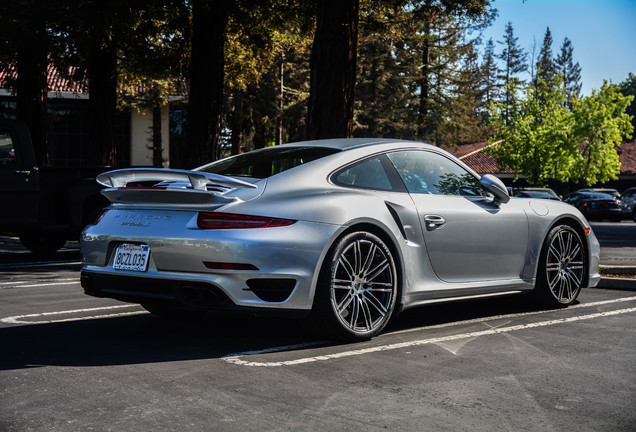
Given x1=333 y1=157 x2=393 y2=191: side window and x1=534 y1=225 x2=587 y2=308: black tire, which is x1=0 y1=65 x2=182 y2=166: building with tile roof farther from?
x1=333 y1=157 x2=393 y2=191: side window

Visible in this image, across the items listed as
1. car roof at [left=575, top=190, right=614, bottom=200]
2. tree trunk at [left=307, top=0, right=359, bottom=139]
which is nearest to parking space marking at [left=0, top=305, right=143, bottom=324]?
tree trunk at [left=307, top=0, right=359, bottom=139]

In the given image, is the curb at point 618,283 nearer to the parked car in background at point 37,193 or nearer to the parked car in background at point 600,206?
the parked car in background at point 37,193

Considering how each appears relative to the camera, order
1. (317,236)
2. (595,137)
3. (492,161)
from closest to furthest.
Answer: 1. (317,236)
2. (595,137)
3. (492,161)

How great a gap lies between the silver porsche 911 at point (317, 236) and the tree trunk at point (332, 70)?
6994mm

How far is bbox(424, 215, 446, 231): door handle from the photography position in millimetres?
6068

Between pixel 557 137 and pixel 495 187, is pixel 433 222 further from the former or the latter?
pixel 557 137

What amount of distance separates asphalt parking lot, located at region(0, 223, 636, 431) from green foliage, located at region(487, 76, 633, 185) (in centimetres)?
4989

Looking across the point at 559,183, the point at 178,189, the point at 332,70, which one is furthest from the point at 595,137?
the point at 178,189

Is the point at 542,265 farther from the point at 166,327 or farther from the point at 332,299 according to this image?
the point at 166,327

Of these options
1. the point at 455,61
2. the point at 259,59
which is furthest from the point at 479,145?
the point at 259,59

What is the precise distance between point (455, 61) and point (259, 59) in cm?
3703

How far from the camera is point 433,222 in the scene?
20.0ft

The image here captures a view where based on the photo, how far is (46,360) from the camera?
5.02 metres

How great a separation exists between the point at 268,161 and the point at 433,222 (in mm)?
1324
